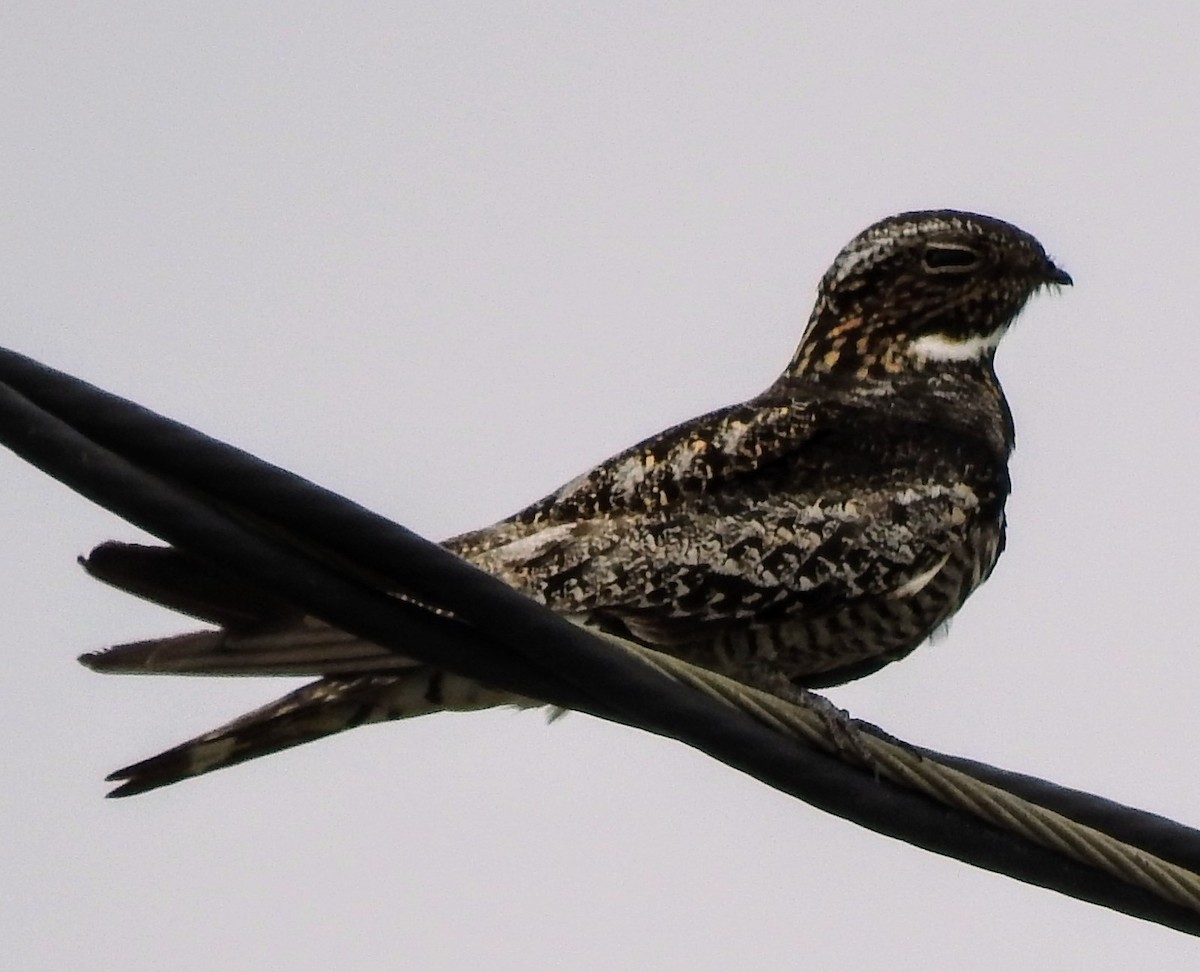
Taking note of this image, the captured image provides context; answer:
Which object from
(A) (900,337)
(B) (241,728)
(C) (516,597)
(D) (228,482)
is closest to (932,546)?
(A) (900,337)

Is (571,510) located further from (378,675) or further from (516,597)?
(516,597)

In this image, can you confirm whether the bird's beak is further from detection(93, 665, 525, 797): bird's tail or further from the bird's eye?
detection(93, 665, 525, 797): bird's tail

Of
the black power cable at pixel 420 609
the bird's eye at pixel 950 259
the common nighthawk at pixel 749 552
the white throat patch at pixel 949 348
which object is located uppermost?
the bird's eye at pixel 950 259

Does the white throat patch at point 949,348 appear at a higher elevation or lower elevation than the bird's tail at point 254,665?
higher

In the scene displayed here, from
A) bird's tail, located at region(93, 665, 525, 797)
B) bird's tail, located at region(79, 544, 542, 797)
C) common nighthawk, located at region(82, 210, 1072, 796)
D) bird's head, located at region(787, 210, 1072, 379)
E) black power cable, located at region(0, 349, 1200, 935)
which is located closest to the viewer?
black power cable, located at region(0, 349, 1200, 935)

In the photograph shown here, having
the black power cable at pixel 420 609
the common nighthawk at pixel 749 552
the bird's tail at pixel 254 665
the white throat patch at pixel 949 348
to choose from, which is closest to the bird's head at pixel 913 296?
the white throat patch at pixel 949 348

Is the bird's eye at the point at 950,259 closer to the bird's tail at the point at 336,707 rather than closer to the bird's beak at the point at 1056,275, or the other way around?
the bird's beak at the point at 1056,275

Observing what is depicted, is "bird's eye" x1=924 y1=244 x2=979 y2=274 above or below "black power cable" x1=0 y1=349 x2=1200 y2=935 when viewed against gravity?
above

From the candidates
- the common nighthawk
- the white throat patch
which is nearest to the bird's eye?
the white throat patch
